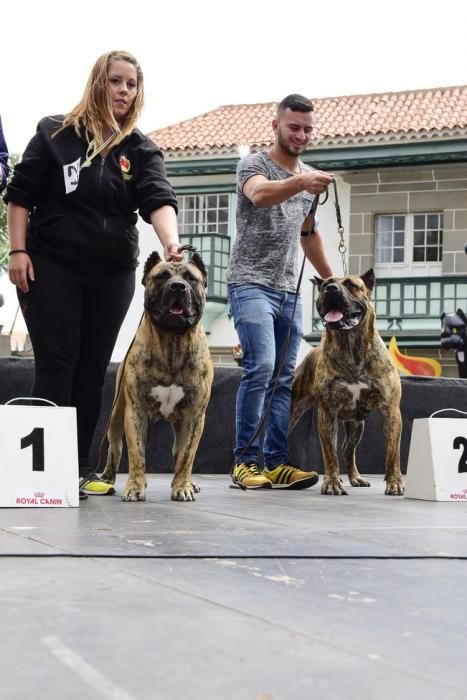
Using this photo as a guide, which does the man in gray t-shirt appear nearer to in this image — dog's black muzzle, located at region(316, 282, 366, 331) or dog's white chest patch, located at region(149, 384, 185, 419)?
dog's black muzzle, located at region(316, 282, 366, 331)

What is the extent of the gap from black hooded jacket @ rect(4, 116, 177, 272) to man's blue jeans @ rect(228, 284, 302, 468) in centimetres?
111

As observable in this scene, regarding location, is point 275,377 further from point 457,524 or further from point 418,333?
point 418,333

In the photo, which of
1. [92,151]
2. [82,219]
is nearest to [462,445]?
[82,219]

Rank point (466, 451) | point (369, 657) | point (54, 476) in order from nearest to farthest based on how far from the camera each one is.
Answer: point (369, 657) → point (54, 476) → point (466, 451)

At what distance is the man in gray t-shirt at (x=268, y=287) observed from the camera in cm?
599

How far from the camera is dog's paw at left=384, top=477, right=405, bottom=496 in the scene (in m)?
5.95

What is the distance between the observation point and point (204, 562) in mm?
2838

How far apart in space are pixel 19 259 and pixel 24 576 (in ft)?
8.27

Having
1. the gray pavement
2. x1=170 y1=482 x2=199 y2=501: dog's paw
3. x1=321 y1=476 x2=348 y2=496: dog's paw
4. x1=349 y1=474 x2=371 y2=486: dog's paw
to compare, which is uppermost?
the gray pavement

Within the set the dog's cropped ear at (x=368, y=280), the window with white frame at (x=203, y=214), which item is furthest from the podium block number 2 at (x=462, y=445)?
the window with white frame at (x=203, y=214)

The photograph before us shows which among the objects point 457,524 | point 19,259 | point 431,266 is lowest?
point 457,524

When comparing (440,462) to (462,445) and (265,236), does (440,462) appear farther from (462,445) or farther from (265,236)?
(265,236)

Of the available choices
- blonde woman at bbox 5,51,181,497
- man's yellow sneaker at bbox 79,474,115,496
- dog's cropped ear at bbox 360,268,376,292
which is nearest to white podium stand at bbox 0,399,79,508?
blonde woman at bbox 5,51,181,497

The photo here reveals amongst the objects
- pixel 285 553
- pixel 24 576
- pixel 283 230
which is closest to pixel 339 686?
pixel 24 576
